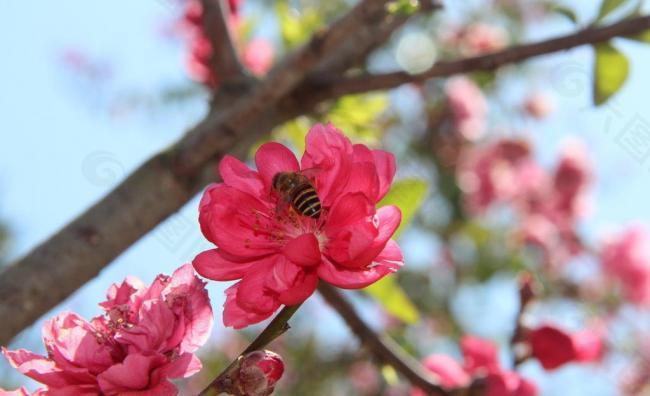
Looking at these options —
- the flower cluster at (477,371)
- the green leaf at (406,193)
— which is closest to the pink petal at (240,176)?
the green leaf at (406,193)

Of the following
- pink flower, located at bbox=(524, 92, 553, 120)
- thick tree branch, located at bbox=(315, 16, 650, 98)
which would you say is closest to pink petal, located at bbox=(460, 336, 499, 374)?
thick tree branch, located at bbox=(315, 16, 650, 98)

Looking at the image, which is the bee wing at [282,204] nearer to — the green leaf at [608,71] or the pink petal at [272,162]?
the pink petal at [272,162]

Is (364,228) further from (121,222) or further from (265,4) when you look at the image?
(265,4)

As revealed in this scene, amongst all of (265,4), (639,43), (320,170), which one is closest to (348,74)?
(639,43)

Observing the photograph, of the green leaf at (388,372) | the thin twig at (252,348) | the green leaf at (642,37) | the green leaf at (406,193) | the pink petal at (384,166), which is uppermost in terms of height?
the pink petal at (384,166)

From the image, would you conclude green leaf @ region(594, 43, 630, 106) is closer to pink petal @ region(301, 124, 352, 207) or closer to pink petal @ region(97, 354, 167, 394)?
pink petal @ region(301, 124, 352, 207)

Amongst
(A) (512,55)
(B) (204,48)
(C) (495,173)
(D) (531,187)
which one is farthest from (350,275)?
(D) (531,187)

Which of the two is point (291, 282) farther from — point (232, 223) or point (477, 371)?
point (477, 371)
